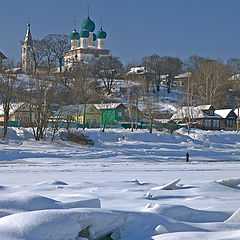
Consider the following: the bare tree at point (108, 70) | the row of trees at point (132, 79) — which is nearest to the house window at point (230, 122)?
the row of trees at point (132, 79)

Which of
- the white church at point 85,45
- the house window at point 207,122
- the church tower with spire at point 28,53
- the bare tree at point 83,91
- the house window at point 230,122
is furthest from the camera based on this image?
the white church at point 85,45

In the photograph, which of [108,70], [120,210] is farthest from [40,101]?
[108,70]

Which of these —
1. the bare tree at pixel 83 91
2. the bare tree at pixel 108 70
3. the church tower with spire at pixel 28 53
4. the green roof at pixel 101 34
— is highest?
the green roof at pixel 101 34

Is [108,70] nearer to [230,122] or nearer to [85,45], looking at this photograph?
[85,45]

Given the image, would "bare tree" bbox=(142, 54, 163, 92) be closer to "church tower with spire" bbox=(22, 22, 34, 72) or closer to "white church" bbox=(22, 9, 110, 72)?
"white church" bbox=(22, 9, 110, 72)

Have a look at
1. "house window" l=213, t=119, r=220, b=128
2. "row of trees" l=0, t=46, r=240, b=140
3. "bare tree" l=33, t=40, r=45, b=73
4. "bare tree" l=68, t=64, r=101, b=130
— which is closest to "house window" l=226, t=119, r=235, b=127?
"house window" l=213, t=119, r=220, b=128

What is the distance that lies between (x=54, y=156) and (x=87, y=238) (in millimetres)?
25045

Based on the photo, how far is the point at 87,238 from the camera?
787cm

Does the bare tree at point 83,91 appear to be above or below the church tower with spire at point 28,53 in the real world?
below

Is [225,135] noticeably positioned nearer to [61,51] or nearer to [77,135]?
[77,135]

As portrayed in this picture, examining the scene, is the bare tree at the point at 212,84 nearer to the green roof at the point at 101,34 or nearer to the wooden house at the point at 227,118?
the wooden house at the point at 227,118

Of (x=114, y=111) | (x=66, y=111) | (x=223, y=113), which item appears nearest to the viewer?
(x=66, y=111)

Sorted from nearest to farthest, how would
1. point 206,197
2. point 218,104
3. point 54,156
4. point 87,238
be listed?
point 87,238 → point 206,197 → point 54,156 → point 218,104

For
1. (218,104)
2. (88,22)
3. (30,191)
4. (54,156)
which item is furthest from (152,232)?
(88,22)
